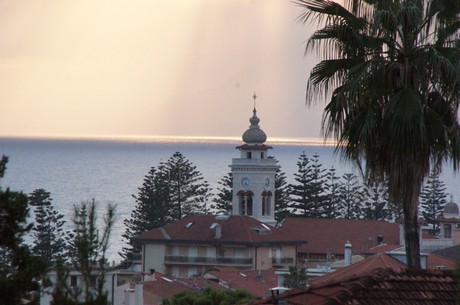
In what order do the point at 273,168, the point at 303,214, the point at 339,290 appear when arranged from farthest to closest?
the point at 303,214 < the point at 273,168 < the point at 339,290

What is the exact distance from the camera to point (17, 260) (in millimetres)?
19594

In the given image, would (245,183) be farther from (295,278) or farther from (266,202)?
(295,278)

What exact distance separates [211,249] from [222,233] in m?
1.37

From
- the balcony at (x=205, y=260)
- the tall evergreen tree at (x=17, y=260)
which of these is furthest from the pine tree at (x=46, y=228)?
the tall evergreen tree at (x=17, y=260)

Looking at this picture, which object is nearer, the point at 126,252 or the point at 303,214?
the point at 126,252

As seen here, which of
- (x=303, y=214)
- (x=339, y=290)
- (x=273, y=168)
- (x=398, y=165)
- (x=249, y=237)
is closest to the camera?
(x=339, y=290)

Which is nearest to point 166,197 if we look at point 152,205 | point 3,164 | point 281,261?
point 152,205

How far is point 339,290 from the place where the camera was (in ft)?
47.7

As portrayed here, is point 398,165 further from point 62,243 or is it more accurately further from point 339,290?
point 62,243

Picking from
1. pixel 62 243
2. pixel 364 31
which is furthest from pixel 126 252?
pixel 364 31

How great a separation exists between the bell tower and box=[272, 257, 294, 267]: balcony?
9442 millimetres

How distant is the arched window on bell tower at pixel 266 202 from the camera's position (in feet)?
303

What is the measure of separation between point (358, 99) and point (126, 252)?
76.0 metres

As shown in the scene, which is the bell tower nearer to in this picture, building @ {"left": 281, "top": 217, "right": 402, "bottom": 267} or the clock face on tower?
the clock face on tower
